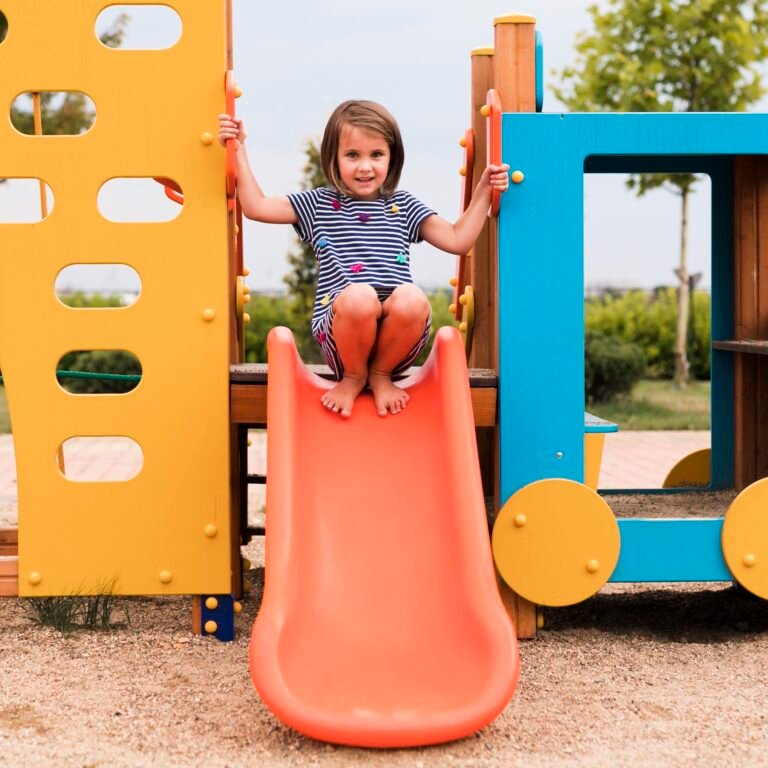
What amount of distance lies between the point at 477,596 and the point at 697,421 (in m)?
9.43

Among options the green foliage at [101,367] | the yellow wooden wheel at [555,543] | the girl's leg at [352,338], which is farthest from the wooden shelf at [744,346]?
the green foliage at [101,367]

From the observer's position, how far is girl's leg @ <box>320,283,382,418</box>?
3.65 metres

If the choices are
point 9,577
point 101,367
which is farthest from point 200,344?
point 101,367

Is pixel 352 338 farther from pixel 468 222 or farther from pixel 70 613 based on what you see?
pixel 70 613

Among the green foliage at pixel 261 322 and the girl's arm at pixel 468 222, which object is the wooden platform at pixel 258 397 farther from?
the green foliage at pixel 261 322

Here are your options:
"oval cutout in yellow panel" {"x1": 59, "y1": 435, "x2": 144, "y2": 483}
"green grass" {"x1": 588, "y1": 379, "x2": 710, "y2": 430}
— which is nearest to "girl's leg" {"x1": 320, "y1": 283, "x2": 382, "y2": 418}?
"oval cutout in yellow panel" {"x1": 59, "y1": 435, "x2": 144, "y2": 483}

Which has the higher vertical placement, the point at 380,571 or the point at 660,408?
the point at 380,571

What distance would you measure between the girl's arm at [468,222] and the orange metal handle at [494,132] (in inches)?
0.9

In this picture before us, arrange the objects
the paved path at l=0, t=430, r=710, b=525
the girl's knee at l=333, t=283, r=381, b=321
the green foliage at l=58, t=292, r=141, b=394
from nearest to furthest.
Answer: the girl's knee at l=333, t=283, r=381, b=321
the paved path at l=0, t=430, r=710, b=525
the green foliage at l=58, t=292, r=141, b=394

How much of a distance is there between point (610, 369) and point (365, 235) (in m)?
10.1

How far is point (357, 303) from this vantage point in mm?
3637

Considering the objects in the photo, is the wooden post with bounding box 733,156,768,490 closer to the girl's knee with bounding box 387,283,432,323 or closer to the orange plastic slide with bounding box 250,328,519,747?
the orange plastic slide with bounding box 250,328,519,747

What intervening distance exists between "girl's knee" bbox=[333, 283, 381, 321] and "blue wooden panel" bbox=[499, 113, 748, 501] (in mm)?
486

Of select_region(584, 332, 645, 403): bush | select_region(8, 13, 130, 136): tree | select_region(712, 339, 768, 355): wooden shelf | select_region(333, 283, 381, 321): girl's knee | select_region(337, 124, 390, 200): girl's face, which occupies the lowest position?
select_region(584, 332, 645, 403): bush
